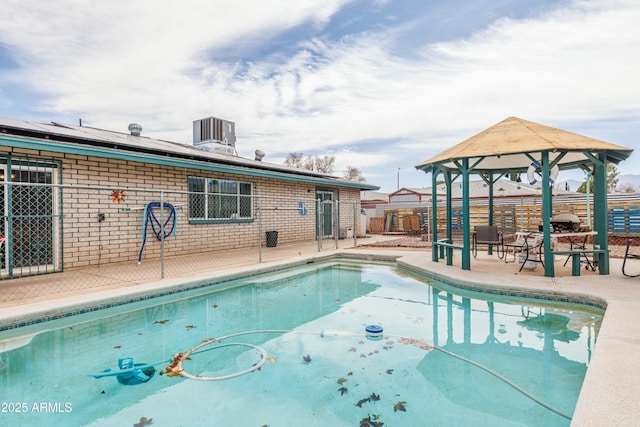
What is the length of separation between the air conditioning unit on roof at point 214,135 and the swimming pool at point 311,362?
28.5 ft

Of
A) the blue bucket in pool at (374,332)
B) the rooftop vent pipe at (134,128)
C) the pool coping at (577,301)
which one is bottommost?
the blue bucket in pool at (374,332)

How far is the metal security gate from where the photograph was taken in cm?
578

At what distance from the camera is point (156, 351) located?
11.6 feet

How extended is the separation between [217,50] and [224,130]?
13.9 feet

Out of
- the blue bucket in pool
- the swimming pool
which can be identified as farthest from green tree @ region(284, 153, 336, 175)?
the blue bucket in pool

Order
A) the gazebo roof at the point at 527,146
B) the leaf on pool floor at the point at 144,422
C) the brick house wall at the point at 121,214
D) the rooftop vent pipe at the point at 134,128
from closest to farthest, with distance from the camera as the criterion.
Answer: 1. the leaf on pool floor at the point at 144,422
2. the gazebo roof at the point at 527,146
3. the brick house wall at the point at 121,214
4. the rooftop vent pipe at the point at 134,128

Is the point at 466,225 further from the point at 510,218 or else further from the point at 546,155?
the point at 510,218

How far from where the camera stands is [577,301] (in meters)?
4.84

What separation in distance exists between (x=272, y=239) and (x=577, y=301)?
25.4ft

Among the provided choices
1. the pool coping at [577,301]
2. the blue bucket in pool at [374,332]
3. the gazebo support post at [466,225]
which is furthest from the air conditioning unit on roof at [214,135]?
the blue bucket in pool at [374,332]

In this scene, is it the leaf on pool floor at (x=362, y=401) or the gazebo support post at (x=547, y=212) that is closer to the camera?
the leaf on pool floor at (x=362, y=401)

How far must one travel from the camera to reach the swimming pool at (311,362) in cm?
246

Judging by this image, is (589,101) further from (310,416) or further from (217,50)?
(310,416)

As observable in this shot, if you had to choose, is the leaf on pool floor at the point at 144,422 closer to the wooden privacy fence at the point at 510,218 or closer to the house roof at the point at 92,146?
the house roof at the point at 92,146
